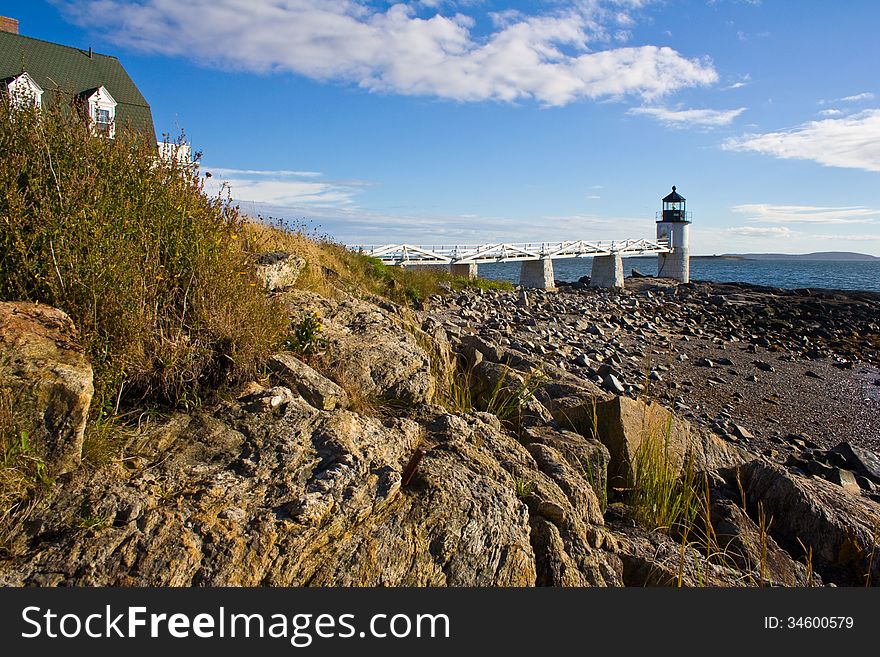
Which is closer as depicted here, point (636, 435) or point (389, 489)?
point (389, 489)

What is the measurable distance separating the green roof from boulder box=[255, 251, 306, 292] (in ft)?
65.3

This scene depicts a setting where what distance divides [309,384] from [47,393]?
5.01 ft

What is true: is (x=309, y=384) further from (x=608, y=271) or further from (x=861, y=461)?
(x=608, y=271)

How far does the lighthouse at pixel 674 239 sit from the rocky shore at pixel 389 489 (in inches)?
1449

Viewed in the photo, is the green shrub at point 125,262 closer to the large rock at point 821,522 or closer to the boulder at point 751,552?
the boulder at point 751,552

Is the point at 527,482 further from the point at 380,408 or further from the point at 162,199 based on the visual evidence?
the point at 162,199

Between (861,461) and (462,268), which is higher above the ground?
(462,268)

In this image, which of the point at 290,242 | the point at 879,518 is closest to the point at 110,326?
the point at 879,518

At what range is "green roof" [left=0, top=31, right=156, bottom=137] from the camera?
23.0 m

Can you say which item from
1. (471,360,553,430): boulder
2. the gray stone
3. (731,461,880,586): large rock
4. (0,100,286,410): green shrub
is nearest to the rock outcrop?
(0,100,286,410): green shrub

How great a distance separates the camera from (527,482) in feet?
11.9

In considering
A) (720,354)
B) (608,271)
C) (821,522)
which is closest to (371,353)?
(821,522)

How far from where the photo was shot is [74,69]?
25.5m

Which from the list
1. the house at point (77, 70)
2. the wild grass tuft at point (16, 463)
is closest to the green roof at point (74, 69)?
the house at point (77, 70)
